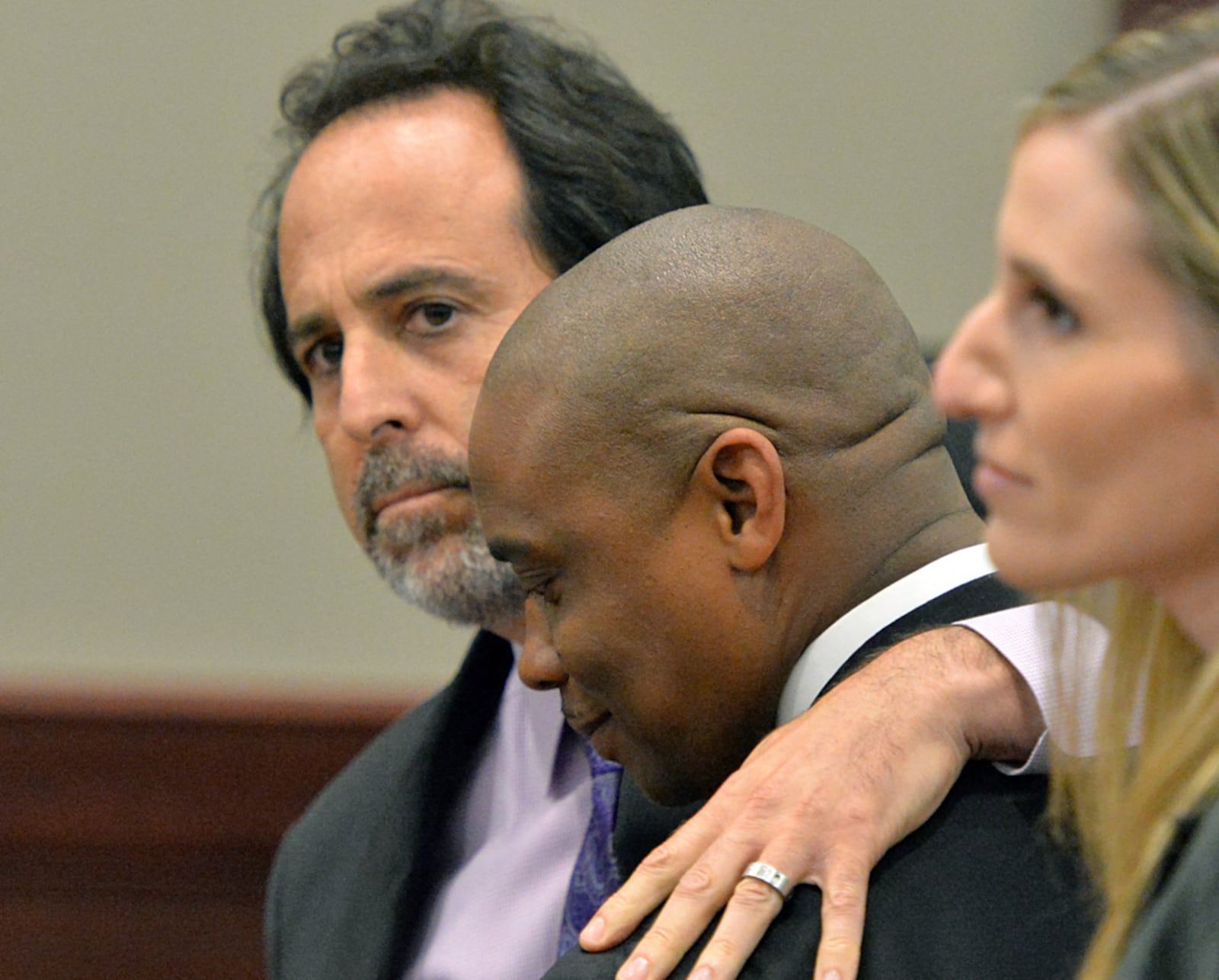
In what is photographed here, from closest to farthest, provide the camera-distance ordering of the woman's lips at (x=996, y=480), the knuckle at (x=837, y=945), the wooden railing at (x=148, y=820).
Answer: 1. the woman's lips at (x=996, y=480)
2. the knuckle at (x=837, y=945)
3. the wooden railing at (x=148, y=820)

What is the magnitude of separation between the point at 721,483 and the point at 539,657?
248 millimetres

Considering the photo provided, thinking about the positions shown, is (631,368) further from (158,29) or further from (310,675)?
(158,29)

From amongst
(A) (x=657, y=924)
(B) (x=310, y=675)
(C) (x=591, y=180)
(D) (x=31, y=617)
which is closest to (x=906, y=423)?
(A) (x=657, y=924)

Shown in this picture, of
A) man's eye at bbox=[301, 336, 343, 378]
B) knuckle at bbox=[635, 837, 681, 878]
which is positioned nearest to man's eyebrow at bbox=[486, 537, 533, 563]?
knuckle at bbox=[635, 837, 681, 878]

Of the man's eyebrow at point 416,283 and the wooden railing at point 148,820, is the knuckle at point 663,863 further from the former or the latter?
the wooden railing at point 148,820

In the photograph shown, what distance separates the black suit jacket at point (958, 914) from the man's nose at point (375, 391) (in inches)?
37.5

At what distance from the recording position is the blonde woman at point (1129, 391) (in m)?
0.76

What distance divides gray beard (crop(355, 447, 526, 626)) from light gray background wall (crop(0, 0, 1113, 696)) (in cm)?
126

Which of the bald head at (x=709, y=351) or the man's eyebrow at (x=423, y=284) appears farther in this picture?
the man's eyebrow at (x=423, y=284)

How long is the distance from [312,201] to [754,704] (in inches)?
42.5

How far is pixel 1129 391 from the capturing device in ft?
2.54

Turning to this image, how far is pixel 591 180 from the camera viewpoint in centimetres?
211

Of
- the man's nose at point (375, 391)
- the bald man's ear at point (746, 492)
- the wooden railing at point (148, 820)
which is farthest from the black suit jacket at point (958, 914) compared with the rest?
the wooden railing at point (148, 820)

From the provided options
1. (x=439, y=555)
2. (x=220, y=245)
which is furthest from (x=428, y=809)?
(x=220, y=245)
